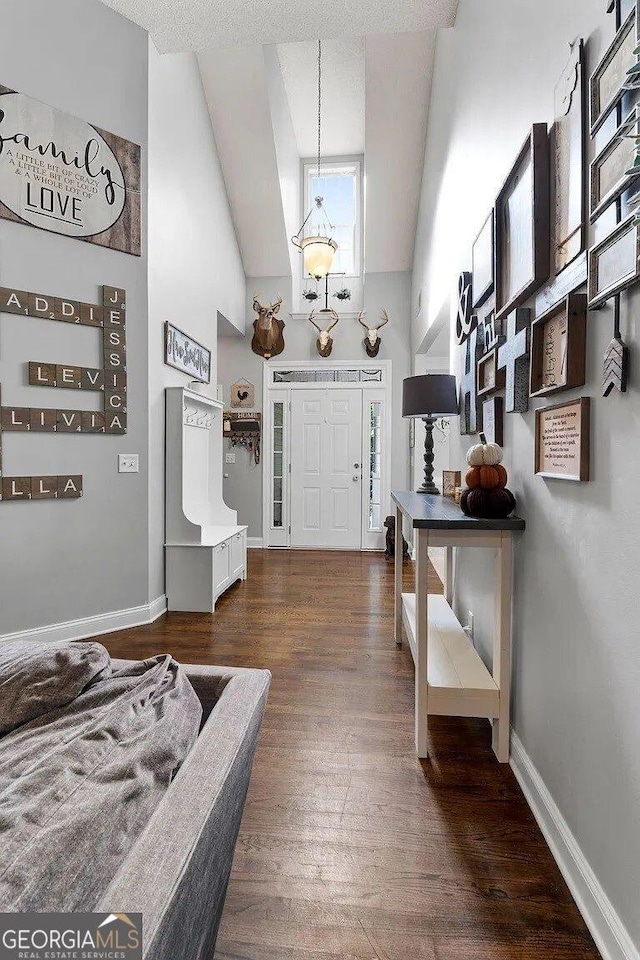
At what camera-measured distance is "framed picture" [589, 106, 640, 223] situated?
37.4 inches

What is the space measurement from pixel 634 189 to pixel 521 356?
2.26 ft

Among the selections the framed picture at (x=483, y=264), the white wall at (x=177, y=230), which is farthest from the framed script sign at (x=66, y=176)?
the framed picture at (x=483, y=264)

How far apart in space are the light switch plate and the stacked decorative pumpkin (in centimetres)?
225

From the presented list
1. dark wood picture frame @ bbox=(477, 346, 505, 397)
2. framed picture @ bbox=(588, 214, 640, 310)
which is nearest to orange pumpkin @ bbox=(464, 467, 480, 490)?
dark wood picture frame @ bbox=(477, 346, 505, 397)

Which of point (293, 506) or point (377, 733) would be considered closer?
point (377, 733)

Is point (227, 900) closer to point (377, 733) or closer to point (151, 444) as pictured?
point (377, 733)

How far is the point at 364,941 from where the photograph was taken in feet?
3.69

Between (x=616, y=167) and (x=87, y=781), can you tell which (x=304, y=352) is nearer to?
(x=616, y=167)

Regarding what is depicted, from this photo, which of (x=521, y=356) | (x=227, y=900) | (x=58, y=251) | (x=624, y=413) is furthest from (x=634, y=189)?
(x=58, y=251)

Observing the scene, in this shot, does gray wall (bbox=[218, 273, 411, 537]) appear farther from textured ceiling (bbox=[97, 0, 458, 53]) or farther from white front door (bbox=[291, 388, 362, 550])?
textured ceiling (bbox=[97, 0, 458, 53])

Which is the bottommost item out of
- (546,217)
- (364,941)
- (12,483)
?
(364,941)

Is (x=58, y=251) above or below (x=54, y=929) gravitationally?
above

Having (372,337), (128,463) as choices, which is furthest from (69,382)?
(372,337)

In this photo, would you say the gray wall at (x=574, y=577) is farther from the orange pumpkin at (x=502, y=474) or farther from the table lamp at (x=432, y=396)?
the table lamp at (x=432, y=396)
